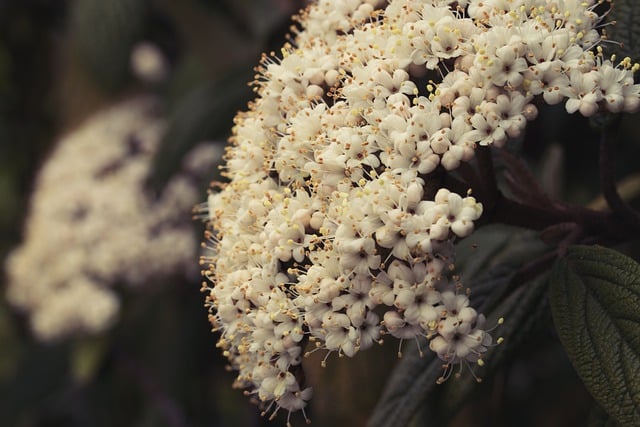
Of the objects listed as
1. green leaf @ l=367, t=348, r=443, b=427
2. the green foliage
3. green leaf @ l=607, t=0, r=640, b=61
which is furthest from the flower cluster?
green leaf @ l=607, t=0, r=640, b=61

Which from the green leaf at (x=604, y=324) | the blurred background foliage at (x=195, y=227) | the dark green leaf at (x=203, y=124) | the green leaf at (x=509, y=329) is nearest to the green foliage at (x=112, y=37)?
the blurred background foliage at (x=195, y=227)

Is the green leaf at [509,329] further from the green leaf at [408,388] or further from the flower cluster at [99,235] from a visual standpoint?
the flower cluster at [99,235]

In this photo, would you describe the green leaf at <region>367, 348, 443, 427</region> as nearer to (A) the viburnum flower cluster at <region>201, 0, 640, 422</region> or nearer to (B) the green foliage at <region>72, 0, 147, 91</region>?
(A) the viburnum flower cluster at <region>201, 0, 640, 422</region>

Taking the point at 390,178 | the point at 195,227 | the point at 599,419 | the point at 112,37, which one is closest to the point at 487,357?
the point at 599,419

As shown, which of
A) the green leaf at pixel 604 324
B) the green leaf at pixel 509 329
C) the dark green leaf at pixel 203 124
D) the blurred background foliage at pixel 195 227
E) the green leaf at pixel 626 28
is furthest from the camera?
the dark green leaf at pixel 203 124

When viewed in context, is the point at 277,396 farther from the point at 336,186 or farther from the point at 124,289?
the point at 124,289

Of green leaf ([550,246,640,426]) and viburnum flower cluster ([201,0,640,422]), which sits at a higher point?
viburnum flower cluster ([201,0,640,422])
